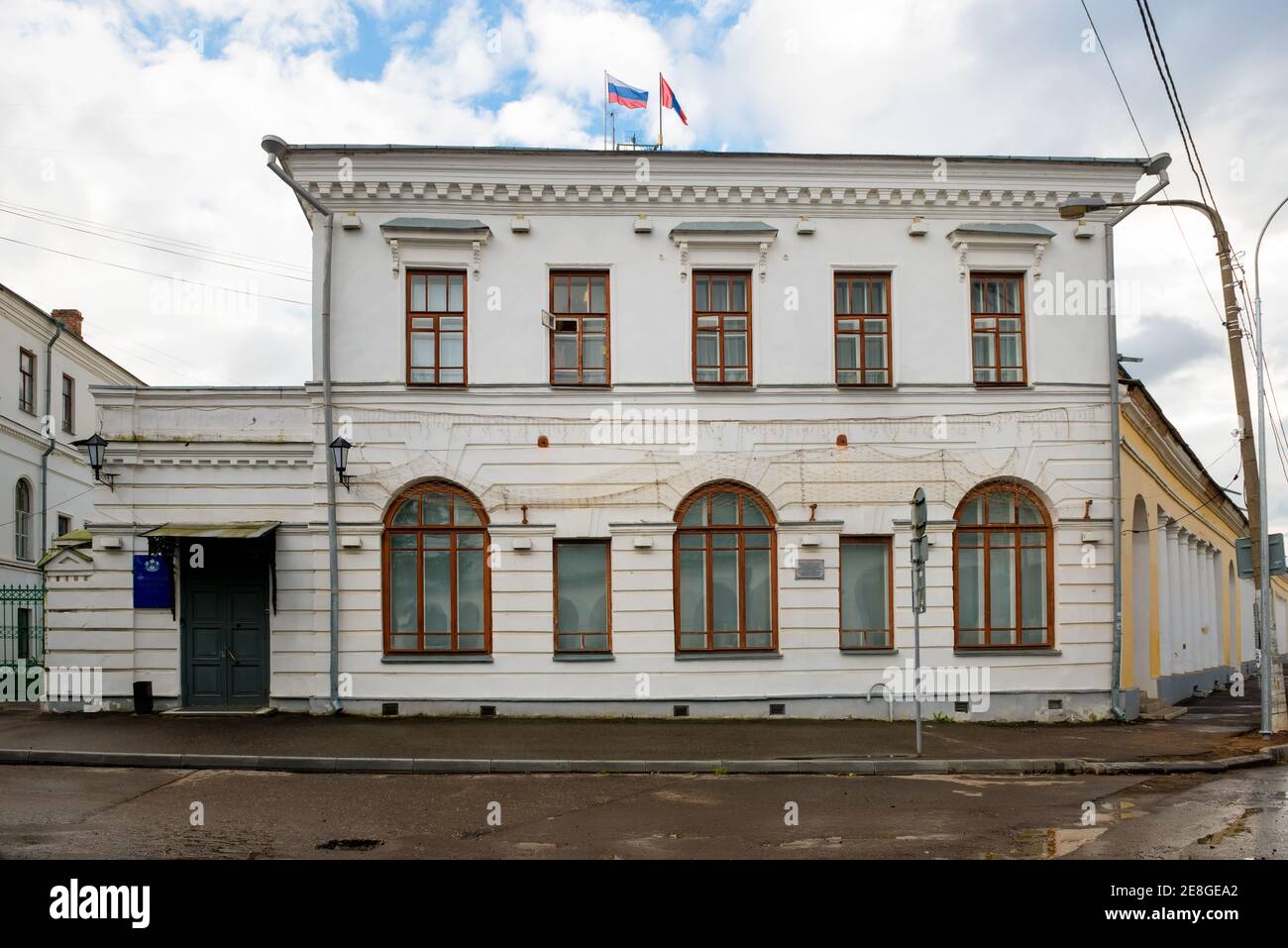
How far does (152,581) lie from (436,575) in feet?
14.3

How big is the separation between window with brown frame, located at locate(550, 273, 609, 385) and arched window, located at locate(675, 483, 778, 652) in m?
2.65

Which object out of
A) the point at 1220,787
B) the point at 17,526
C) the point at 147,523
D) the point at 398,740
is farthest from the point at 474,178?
the point at 17,526

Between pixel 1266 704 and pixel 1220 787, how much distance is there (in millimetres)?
4811

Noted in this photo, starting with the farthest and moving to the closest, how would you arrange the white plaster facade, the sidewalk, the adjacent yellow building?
the white plaster facade
the adjacent yellow building
the sidewalk

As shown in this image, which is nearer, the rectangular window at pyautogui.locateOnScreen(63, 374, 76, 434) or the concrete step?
the concrete step

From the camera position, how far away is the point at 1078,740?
1512 centimetres

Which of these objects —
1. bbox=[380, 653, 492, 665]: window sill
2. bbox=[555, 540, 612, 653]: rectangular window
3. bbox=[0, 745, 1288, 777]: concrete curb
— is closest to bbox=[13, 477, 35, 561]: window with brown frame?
bbox=[380, 653, 492, 665]: window sill

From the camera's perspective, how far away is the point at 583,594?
16.9 metres

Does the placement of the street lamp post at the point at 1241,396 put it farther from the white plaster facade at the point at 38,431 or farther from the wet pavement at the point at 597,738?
the white plaster facade at the point at 38,431

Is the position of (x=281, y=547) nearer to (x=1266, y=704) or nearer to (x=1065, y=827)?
(x=1065, y=827)

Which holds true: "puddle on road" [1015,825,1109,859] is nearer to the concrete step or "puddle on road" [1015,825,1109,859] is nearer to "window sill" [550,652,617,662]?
"window sill" [550,652,617,662]

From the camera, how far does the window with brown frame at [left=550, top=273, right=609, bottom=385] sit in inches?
671

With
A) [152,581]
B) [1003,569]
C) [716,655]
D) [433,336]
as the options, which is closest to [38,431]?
[152,581]

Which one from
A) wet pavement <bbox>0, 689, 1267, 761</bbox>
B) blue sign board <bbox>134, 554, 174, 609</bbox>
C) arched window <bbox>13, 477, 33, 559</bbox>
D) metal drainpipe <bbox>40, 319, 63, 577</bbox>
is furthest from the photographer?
metal drainpipe <bbox>40, 319, 63, 577</bbox>
